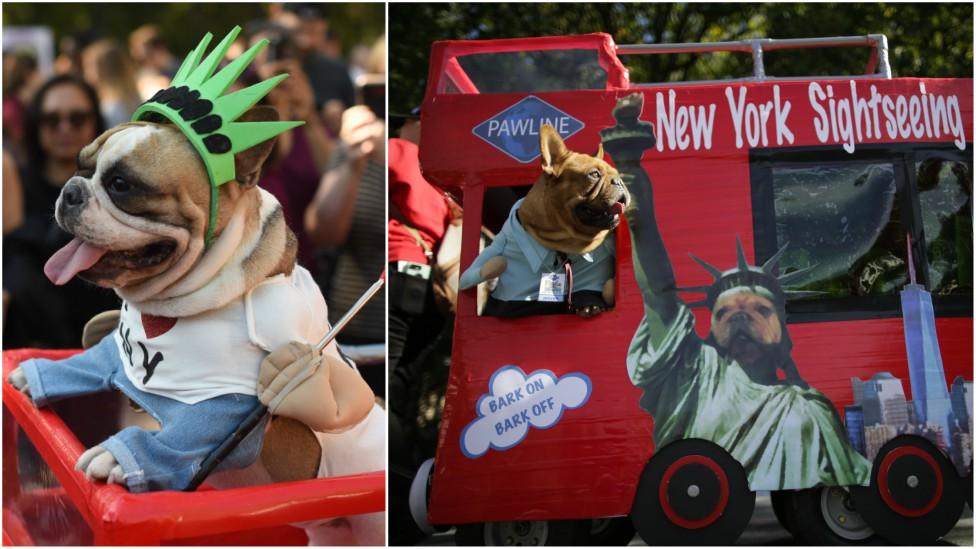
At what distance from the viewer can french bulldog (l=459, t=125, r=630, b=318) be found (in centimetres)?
432

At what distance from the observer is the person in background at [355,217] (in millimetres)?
4559

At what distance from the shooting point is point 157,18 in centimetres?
1898

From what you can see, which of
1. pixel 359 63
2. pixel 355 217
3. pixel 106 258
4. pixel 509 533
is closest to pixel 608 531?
pixel 509 533

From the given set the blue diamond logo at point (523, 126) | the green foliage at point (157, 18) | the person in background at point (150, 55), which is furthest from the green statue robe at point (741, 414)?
the green foliage at point (157, 18)

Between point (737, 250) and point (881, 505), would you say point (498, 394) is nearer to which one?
point (737, 250)

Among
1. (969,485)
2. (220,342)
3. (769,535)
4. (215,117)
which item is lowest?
(769,535)

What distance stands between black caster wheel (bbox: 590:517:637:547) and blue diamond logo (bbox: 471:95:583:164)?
4.82 feet

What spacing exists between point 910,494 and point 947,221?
1.02 m

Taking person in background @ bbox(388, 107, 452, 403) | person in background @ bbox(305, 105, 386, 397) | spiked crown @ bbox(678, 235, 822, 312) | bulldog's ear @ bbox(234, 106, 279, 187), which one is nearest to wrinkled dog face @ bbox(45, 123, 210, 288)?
bulldog's ear @ bbox(234, 106, 279, 187)

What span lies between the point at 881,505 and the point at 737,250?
107cm

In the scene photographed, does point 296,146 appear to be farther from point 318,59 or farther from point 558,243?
point 558,243

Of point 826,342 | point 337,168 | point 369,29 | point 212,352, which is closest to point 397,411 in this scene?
point 337,168

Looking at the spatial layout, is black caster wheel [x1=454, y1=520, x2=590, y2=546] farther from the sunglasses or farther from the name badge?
the sunglasses

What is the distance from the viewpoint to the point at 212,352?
10.7 feet
